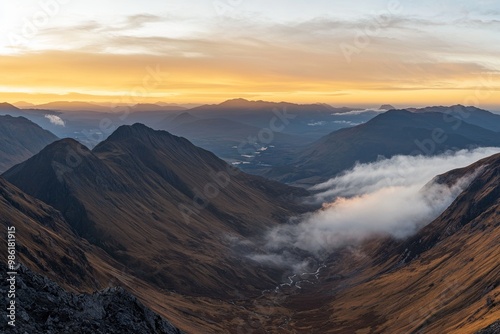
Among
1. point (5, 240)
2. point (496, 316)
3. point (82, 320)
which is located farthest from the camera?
point (5, 240)

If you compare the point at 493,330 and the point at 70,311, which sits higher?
the point at 70,311

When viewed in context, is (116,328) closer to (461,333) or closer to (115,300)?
(115,300)

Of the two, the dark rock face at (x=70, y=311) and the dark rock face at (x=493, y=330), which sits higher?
the dark rock face at (x=70, y=311)

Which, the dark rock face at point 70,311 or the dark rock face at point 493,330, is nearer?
the dark rock face at point 70,311

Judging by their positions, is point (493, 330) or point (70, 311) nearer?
point (70, 311)

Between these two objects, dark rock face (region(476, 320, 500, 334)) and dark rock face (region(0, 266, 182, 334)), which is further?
dark rock face (region(476, 320, 500, 334))

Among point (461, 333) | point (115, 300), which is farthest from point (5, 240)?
point (461, 333)

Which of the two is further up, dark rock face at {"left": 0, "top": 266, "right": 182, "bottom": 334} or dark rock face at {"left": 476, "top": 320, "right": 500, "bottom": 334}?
dark rock face at {"left": 0, "top": 266, "right": 182, "bottom": 334}

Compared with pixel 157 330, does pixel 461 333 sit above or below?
below
